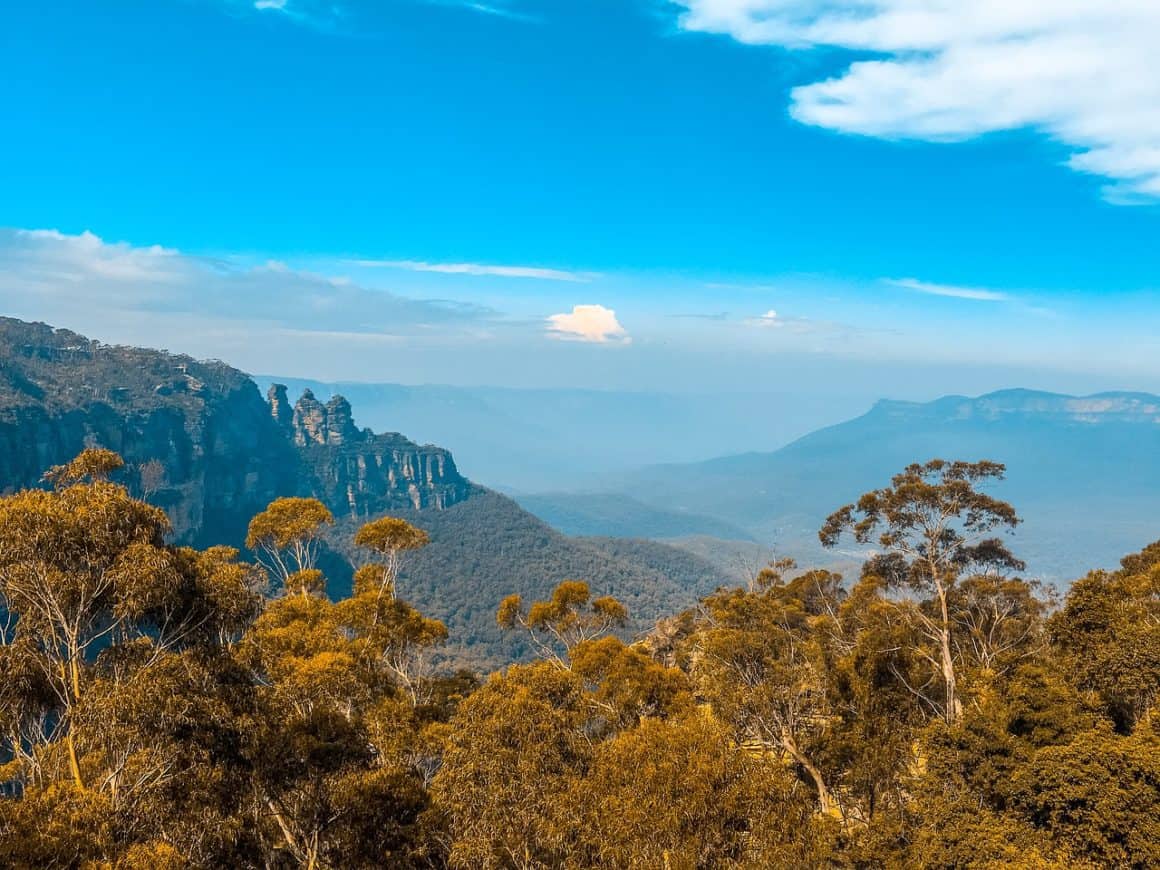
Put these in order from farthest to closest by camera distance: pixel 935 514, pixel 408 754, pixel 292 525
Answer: pixel 935 514
pixel 292 525
pixel 408 754

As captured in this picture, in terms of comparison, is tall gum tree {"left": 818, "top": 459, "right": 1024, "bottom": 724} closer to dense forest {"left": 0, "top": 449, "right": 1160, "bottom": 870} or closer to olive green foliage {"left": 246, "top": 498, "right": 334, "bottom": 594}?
dense forest {"left": 0, "top": 449, "right": 1160, "bottom": 870}

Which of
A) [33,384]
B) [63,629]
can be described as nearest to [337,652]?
[63,629]

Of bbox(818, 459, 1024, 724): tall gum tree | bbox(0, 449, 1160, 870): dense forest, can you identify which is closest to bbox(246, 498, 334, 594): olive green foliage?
bbox(0, 449, 1160, 870): dense forest

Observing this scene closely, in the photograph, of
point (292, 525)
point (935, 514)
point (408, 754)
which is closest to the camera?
point (408, 754)

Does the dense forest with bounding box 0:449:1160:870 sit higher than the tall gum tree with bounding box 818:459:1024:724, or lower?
lower

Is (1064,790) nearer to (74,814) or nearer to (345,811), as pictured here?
(345,811)

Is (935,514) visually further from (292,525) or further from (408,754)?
(292,525)

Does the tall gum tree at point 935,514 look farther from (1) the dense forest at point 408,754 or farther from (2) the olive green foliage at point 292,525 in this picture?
(2) the olive green foliage at point 292,525

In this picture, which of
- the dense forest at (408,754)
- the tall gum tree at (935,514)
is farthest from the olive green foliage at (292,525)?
the tall gum tree at (935,514)

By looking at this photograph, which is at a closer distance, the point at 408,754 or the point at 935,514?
the point at 408,754

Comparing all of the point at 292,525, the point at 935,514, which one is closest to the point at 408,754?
the point at 292,525

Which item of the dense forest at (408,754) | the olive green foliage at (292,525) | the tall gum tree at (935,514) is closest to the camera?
the dense forest at (408,754)

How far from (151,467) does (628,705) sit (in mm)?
173255

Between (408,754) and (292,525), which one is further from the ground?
(292,525)
